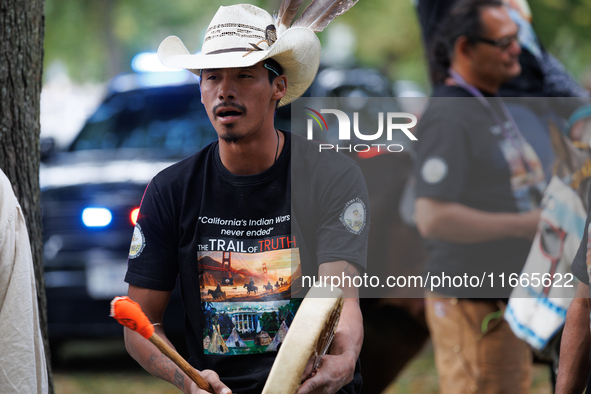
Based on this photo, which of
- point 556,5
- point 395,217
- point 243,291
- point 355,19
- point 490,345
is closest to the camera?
point 243,291

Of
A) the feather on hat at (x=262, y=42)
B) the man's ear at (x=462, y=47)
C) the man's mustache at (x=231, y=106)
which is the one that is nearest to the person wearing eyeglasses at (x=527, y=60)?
the man's ear at (x=462, y=47)

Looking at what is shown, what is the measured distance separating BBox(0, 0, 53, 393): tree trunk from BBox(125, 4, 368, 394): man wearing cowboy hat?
27.5 inches

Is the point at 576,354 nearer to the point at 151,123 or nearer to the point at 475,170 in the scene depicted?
the point at 475,170

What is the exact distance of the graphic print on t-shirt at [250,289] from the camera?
2309 mm

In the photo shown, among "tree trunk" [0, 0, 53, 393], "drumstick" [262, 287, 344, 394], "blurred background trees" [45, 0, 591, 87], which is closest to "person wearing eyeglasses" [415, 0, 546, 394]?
"blurred background trees" [45, 0, 591, 87]

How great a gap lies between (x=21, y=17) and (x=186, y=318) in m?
1.43

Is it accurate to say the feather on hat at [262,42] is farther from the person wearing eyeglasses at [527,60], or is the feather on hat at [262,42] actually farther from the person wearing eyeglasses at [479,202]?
the person wearing eyeglasses at [527,60]

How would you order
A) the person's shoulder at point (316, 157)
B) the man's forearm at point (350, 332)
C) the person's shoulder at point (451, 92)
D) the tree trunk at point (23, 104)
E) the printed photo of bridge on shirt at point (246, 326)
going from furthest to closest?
the person's shoulder at point (451, 92)
the tree trunk at point (23, 104)
the person's shoulder at point (316, 157)
the printed photo of bridge on shirt at point (246, 326)
the man's forearm at point (350, 332)

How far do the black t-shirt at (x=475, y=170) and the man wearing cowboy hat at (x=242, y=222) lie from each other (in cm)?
83

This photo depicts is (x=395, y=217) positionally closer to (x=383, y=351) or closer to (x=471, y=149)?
(x=471, y=149)

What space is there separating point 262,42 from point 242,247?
74 centimetres

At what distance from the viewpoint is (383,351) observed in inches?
139

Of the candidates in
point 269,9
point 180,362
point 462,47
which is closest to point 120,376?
point 180,362

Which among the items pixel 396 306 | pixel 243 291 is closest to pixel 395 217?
pixel 396 306
